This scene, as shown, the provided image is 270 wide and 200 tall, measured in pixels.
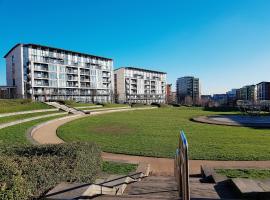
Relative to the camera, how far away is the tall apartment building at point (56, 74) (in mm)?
70750

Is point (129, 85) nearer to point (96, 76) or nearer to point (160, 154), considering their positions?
point (96, 76)

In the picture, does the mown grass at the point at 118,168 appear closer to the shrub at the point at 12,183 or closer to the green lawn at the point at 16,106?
the shrub at the point at 12,183

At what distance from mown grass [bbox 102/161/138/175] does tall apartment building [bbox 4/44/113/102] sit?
208ft

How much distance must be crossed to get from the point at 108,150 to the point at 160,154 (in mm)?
2978

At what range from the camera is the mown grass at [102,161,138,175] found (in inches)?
376

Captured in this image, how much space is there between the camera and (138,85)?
117m

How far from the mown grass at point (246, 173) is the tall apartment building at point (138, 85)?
3681 inches

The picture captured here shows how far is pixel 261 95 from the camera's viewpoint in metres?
136

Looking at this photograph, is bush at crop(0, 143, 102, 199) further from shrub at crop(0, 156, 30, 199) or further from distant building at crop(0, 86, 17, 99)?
distant building at crop(0, 86, 17, 99)

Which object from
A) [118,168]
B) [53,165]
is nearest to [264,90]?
[118,168]

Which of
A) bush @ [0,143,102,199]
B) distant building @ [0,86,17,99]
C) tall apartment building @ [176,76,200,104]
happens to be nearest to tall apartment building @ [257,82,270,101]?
tall apartment building @ [176,76,200,104]

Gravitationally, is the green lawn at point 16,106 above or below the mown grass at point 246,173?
above

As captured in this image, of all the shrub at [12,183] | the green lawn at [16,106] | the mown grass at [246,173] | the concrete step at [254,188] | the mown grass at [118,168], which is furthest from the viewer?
the green lawn at [16,106]

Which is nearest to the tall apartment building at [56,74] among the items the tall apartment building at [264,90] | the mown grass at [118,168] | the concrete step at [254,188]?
the mown grass at [118,168]
